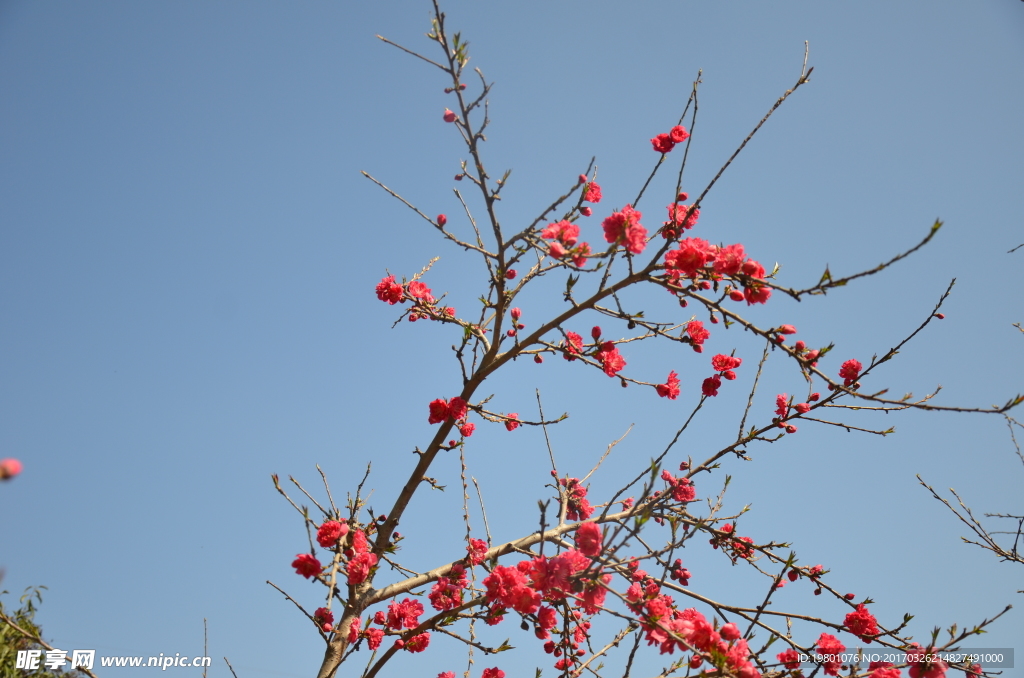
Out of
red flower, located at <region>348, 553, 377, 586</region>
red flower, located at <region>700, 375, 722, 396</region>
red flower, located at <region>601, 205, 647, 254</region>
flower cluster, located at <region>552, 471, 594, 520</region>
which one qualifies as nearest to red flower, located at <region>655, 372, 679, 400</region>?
red flower, located at <region>700, 375, 722, 396</region>

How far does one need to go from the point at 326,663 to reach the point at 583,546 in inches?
55.5

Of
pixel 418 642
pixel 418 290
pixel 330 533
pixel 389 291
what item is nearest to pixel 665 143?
pixel 418 290

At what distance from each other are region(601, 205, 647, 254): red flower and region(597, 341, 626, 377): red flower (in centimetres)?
72

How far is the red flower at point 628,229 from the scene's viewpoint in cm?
263

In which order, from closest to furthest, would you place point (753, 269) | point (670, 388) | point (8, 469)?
point (8, 469) < point (753, 269) < point (670, 388)

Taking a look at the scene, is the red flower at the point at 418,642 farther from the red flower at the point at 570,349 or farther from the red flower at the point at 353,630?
the red flower at the point at 570,349

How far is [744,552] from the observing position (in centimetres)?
337

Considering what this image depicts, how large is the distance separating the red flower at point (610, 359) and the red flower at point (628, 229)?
2.37 feet

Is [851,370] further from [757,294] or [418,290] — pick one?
[418,290]

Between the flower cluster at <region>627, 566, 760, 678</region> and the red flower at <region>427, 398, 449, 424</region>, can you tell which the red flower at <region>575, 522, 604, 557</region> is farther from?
the red flower at <region>427, 398, 449, 424</region>

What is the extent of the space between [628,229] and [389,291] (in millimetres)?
1475

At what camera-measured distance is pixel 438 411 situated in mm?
3309

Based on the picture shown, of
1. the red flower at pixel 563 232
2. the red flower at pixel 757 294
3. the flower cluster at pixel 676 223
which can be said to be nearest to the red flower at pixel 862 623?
the red flower at pixel 757 294

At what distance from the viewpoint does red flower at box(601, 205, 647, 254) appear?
263 centimetres
